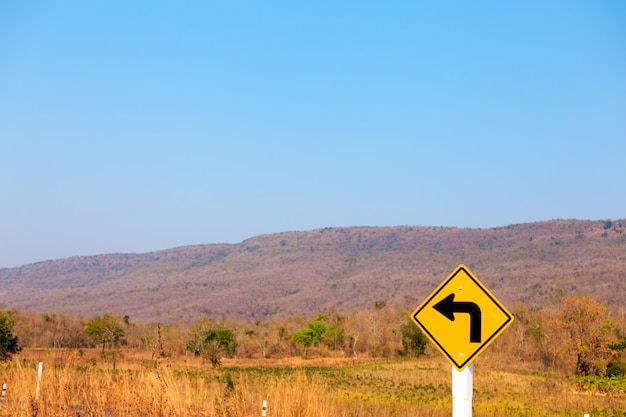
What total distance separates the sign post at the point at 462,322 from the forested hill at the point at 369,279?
118 metres

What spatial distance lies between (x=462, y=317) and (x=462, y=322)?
0.05 meters

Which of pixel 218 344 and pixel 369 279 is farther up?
pixel 369 279

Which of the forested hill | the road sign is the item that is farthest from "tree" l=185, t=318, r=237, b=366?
the road sign

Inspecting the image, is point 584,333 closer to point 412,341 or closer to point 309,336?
point 412,341

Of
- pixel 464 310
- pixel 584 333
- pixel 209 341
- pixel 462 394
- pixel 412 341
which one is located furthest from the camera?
pixel 412 341

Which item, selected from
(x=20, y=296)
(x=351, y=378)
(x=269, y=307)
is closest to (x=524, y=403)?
(x=351, y=378)

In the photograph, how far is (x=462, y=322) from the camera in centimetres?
693

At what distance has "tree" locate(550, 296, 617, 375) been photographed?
6556 centimetres

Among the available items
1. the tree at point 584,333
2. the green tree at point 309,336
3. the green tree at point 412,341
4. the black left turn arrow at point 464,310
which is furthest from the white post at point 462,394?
the green tree at point 412,341

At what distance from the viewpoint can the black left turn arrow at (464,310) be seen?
687cm

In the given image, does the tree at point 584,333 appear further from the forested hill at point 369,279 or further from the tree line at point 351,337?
the forested hill at point 369,279

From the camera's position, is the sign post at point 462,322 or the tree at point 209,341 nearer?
the sign post at point 462,322

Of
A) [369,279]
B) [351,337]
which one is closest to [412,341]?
[351,337]

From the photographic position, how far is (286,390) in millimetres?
11609
